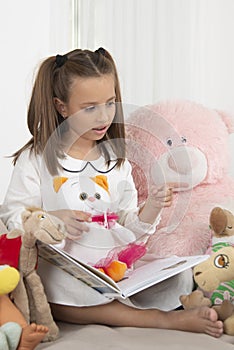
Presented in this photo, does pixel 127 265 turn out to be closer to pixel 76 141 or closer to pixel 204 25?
pixel 76 141

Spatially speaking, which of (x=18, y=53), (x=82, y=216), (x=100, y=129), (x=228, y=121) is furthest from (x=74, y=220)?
(x=18, y=53)

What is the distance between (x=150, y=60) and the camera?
2326 mm

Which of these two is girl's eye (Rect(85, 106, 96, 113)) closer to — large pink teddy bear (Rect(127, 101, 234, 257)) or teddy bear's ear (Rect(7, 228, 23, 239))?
large pink teddy bear (Rect(127, 101, 234, 257))

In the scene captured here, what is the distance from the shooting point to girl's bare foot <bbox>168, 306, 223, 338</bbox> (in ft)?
3.98

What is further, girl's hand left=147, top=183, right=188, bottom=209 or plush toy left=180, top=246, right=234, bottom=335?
girl's hand left=147, top=183, right=188, bottom=209

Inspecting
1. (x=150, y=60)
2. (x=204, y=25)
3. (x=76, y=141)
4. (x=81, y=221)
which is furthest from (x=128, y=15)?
(x=81, y=221)

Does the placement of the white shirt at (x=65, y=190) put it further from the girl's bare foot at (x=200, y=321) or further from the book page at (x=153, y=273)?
the girl's bare foot at (x=200, y=321)

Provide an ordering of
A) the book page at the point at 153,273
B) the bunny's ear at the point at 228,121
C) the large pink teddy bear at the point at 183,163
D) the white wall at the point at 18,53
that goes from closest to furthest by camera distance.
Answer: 1. the book page at the point at 153,273
2. the large pink teddy bear at the point at 183,163
3. the bunny's ear at the point at 228,121
4. the white wall at the point at 18,53

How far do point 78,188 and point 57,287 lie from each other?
24 cm

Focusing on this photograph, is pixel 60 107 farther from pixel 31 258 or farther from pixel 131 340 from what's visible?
pixel 131 340

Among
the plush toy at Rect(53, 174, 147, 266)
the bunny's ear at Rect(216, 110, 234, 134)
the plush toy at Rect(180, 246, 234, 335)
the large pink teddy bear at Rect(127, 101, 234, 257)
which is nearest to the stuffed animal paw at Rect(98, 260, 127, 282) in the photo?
the plush toy at Rect(53, 174, 147, 266)

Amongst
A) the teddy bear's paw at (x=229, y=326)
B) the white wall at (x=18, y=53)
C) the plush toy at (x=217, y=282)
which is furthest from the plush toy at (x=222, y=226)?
the white wall at (x=18, y=53)

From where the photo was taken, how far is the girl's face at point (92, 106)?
4.83 ft

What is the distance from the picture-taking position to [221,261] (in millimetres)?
1308
